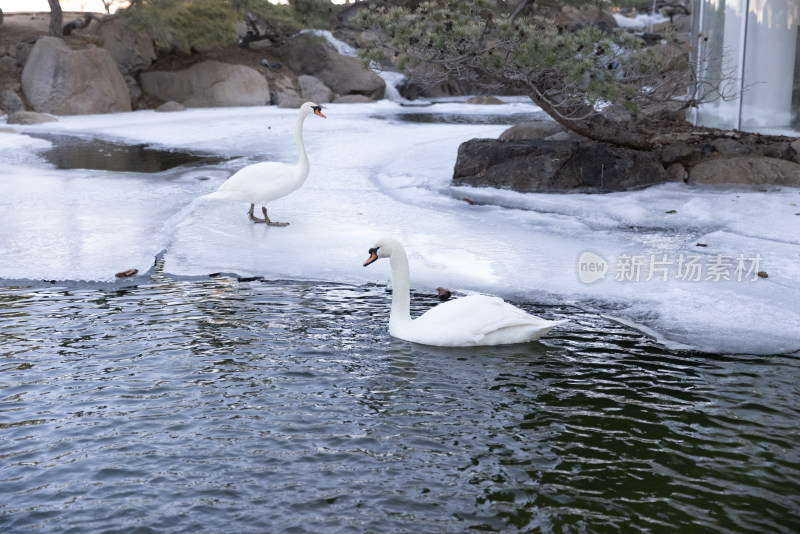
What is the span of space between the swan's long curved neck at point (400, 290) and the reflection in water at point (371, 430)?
0.20 metres

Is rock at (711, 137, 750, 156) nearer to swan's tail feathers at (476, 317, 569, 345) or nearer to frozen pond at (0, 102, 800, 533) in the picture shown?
frozen pond at (0, 102, 800, 533)

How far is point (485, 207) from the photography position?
10.5 meters

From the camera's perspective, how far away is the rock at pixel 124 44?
2878 cm

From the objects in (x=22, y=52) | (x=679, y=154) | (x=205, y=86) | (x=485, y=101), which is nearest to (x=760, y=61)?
(x=679, y=154)

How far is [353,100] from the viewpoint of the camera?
98.2ft

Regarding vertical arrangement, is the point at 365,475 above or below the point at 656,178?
below

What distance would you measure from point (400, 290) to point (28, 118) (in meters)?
19.8

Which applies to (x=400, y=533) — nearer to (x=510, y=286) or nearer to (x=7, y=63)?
(x=510, y=286)

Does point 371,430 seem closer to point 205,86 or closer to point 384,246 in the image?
point 384,246

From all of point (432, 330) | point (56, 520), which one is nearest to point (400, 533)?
point (56, 520)

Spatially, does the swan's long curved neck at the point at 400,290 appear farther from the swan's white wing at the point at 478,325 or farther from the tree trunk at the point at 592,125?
the tree trunk at the point at 592,125

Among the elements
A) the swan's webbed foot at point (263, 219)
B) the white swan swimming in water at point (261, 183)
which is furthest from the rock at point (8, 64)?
the white swan swimming in water at point (261, 183)

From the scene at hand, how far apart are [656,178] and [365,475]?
835 cm

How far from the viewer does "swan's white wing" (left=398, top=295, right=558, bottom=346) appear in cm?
579
